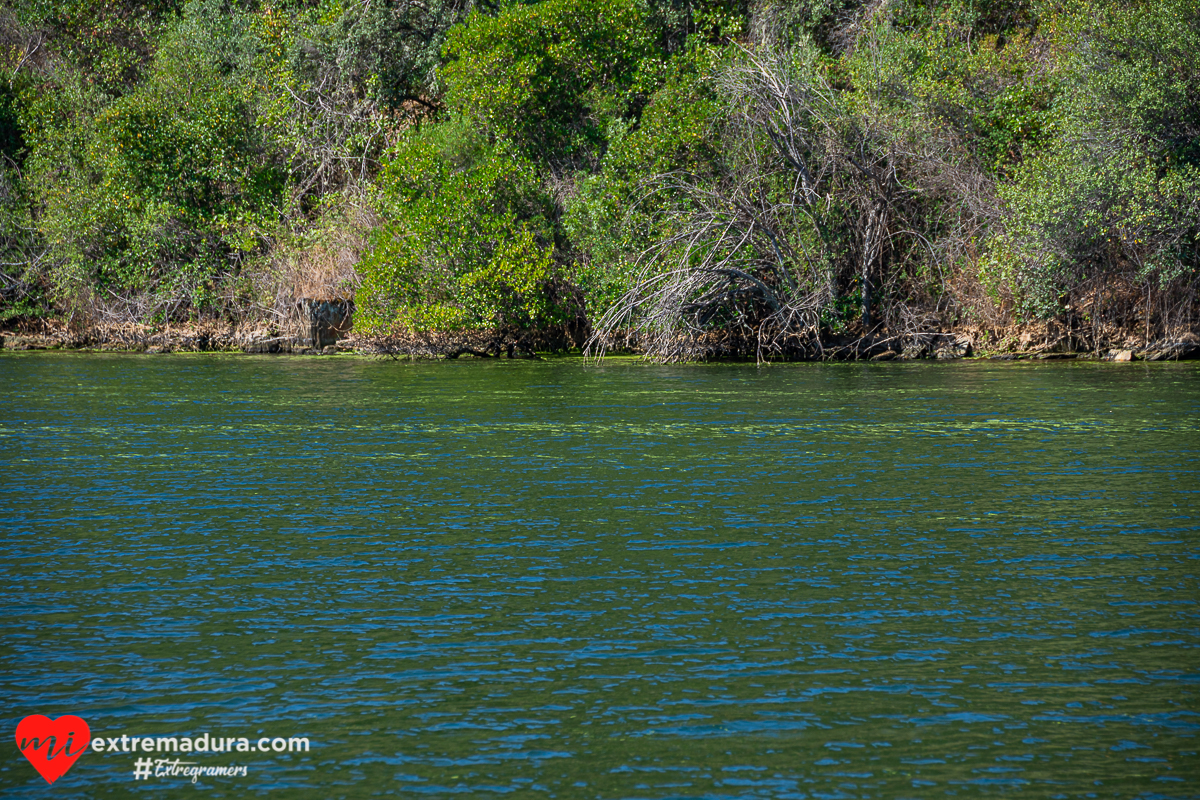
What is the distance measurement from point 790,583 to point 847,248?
25.0 metres

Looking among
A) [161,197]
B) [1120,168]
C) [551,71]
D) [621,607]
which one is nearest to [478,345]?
[551,71]

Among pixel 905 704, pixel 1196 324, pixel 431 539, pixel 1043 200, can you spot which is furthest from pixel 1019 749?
pixel 1196 324

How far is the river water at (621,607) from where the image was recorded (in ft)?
18.3

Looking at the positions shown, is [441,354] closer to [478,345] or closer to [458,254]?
[478,345]

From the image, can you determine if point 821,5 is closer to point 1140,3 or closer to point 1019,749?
point 1140,3

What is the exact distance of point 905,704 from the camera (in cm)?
620

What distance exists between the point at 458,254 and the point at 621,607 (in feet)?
83.8

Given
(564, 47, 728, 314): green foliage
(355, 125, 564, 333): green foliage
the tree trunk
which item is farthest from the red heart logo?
the tree trunk

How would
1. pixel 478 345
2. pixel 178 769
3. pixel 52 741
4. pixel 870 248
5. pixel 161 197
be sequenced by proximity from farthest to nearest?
pixel 161 197, pixel 478 345, pixel 870 248, pixel 52 741, pixel 178 769

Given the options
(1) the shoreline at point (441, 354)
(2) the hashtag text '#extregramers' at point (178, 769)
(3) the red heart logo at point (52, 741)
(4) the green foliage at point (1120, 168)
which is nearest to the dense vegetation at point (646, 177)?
(4) the green foliage at point (1120, 168)

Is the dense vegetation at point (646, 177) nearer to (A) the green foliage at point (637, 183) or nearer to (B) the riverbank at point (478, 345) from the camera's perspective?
(A) the green foliage at point (637, 183)

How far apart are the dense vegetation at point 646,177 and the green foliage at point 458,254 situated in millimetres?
88

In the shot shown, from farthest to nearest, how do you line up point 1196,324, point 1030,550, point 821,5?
point 821,5 → point 1196,324 → point 1030,550

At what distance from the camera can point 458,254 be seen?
32.7m
